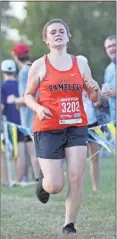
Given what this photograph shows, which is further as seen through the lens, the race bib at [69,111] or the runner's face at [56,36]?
the runner's face at [56,36]

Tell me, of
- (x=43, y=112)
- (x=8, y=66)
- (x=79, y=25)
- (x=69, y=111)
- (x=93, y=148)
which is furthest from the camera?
(x=79, y=25)

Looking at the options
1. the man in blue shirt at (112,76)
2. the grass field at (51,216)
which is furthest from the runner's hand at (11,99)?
the man in blue shirt at (112,76)

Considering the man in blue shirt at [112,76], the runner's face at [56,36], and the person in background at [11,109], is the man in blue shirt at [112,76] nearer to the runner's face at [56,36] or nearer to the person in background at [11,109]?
the person in background at [11,109]

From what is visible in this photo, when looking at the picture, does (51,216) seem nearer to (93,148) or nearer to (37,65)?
(37,65)

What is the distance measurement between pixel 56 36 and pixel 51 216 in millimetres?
2115

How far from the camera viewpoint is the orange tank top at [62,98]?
5510 millimetres

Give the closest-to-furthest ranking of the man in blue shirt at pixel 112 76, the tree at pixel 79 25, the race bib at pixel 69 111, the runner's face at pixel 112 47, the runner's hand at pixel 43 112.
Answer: the runner's hand at pixel 43 112 → the race bib at pixel 69 111 → the man in blue shirt at pixel 112 76 → the runner's face at pixel 112 47 → the tree at pixel 79 25

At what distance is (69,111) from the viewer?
552 centimetres

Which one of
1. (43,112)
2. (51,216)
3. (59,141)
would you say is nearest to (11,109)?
(51,216)

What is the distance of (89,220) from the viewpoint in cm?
653

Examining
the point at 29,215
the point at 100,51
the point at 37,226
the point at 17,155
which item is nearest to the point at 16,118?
the point at 17,155

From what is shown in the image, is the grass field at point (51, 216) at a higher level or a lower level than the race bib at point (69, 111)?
lower

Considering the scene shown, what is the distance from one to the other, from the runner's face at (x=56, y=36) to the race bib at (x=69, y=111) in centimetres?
47

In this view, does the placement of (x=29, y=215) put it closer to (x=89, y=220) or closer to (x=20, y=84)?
(x=89, y=220)
